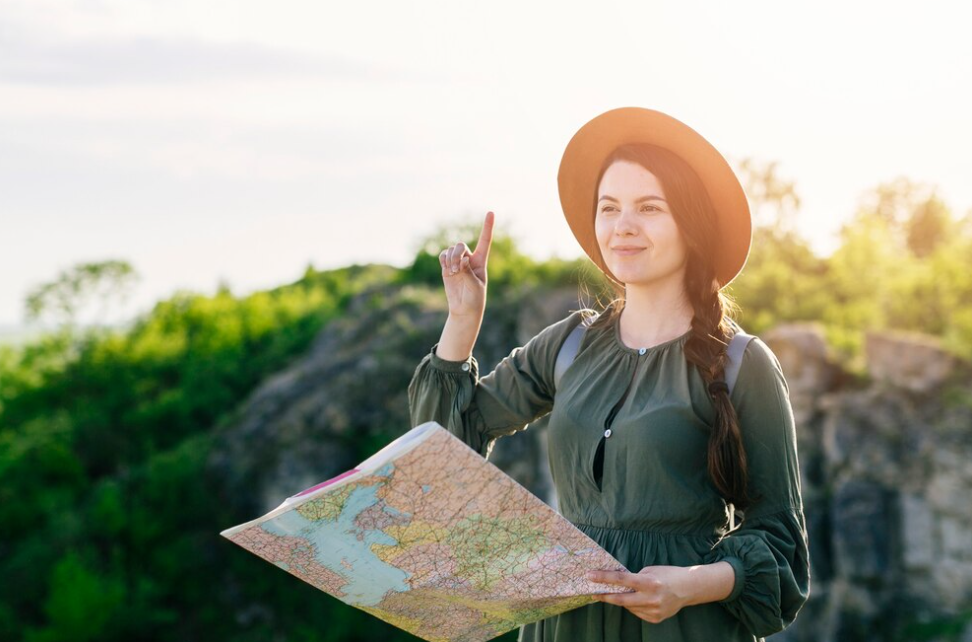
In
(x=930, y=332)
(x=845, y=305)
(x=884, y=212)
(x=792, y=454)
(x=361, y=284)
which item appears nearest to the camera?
(x=792, y=454)

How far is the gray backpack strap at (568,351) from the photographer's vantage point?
2535 millimetres

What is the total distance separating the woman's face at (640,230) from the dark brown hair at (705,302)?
0.02 meters

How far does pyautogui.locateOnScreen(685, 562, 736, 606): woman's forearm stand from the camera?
210 cm

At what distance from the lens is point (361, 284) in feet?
66.8

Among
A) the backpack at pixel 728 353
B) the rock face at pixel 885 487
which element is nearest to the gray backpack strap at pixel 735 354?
the backpack at pixel 728 353

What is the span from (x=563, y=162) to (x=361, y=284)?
706 inches

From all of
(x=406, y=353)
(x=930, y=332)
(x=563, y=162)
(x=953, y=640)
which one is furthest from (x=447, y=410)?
(x=406, y=353)

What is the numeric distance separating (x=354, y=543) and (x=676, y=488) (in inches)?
28.3

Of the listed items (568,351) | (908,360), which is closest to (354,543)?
(568,351)

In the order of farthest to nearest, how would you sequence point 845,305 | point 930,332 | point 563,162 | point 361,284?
1. point 361,284
2. point 845,305
3. point 930,332
4. point 563,162

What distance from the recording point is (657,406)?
2.28 meters

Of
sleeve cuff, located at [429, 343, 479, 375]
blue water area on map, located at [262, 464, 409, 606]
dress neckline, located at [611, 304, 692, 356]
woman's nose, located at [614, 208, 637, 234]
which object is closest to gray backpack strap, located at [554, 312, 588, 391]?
dress neckline, located at [611, 304, 692, 356]

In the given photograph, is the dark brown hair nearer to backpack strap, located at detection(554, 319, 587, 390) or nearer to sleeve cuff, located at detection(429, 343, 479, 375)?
backpack strap, located at detection(554, 319, 587, 390)

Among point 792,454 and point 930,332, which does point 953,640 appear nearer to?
point 930,332
